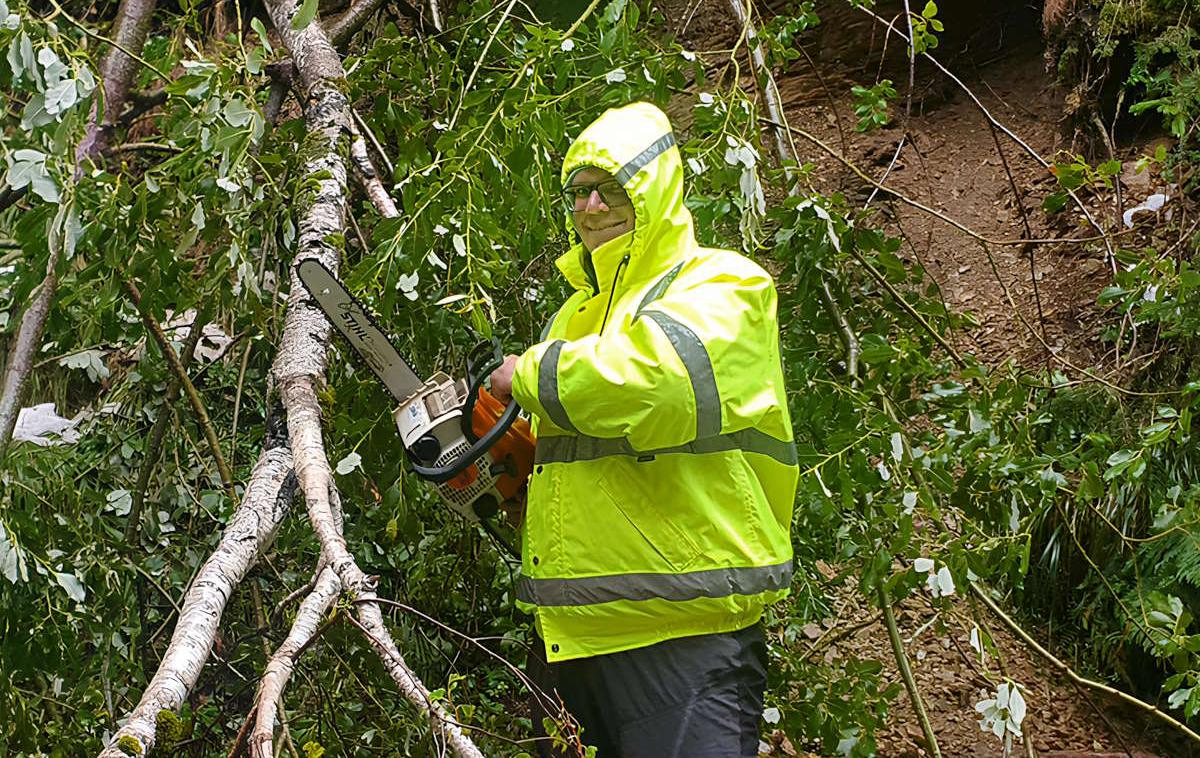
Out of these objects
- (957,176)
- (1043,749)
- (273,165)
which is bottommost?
(1043,749)

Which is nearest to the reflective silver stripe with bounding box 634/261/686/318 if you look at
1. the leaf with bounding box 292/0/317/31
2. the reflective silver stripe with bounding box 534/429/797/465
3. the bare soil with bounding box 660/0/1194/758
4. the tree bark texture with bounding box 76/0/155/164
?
the reflective silver stripe with bounding box 534/429/797/465

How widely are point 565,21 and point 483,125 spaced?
99.3 inches

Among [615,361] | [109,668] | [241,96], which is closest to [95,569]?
[109,668]

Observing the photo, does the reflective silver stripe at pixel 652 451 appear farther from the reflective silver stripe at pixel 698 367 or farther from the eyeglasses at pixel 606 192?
the eyeglasses at pixel 606 192

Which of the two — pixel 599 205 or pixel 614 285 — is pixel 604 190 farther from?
pixel 614 285

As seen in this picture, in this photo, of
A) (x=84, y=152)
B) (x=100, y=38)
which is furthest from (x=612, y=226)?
(x=84, y=152)

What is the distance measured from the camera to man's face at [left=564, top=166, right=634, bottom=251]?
2229mm

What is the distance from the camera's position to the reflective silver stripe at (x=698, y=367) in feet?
6.40

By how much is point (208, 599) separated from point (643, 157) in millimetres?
1134

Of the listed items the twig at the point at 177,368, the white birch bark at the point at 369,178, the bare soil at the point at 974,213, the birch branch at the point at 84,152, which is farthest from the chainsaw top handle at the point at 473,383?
the bare soil at the point at 974,213

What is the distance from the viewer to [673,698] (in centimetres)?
210

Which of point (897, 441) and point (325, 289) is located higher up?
point (325, 289)

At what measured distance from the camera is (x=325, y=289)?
2.33 meters

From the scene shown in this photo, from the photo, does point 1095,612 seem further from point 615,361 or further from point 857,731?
point 615,361
